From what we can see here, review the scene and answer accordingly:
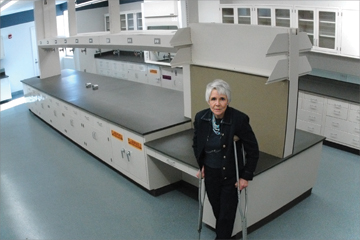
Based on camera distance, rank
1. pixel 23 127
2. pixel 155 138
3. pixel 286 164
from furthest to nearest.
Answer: pixel 23 127 < pixel 155 138 < pixel 286 164

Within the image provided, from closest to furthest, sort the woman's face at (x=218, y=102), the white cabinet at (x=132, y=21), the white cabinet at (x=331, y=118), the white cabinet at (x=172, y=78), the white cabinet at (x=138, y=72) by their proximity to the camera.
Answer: the woman's face at (x=218, y=102)
the white cabinet at (x=331, y=118)
the white cabinet at (x=172, y=78)
the white cabinet at (x=138, y=72)
the white cabinet at (x=132, y=21)

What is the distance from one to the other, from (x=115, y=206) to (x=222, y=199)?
1.52 metres

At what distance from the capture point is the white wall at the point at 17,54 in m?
10.2

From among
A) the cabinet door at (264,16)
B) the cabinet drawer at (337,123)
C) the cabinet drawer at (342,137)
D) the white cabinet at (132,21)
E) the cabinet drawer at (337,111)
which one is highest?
the white cabinet at (132,21)

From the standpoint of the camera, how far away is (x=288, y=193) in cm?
353

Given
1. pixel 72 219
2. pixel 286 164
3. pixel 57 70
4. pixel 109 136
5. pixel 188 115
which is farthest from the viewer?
pixel 57 70

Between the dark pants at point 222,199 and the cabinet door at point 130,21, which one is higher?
the cabinet door at point 130,21

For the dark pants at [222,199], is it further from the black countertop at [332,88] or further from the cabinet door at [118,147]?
the black countertop at [332,88]

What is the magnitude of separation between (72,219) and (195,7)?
2.57m

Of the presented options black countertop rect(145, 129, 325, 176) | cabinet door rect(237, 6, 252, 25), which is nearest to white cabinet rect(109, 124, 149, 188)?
black countertop rect(145, 129, 325, 176)

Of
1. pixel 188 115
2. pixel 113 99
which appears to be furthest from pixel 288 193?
pixel 113 99

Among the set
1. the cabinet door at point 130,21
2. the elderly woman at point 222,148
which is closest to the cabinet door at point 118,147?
the elderly woman at point 222,148

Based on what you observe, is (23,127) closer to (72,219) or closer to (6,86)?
(6,86)

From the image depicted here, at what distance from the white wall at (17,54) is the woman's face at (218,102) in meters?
9.12
